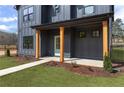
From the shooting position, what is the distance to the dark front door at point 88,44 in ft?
47.4

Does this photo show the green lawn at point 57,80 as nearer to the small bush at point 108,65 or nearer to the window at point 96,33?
the small bush at point 108,65

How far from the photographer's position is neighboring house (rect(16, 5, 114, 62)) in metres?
12.8

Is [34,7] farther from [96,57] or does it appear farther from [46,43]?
[96,57]

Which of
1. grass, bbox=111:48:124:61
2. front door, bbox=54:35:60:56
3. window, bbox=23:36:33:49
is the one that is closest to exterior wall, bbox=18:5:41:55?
window, bbox=23:36:33:49

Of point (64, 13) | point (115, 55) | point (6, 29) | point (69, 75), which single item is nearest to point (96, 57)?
point (115, 55)

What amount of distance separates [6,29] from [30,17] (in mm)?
60888

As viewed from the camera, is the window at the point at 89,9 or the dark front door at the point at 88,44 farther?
the dark front door at the point at 88,44

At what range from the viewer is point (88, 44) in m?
15.2

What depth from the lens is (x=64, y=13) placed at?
1590 centimetres

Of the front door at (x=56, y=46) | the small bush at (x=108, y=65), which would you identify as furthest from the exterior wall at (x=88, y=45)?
the small bush at (x=108, y=65)

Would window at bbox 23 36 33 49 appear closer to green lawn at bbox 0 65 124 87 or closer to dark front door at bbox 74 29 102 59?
dark front door at bbox 74 29 102 59

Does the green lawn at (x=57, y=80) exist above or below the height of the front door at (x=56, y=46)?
below

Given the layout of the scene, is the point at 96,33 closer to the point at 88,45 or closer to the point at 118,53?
the point at 88,45

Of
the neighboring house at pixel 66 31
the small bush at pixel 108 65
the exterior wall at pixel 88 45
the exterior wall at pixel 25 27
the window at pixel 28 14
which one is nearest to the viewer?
the small bush at pixel 108 65
